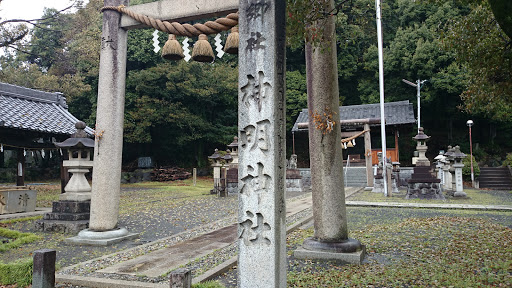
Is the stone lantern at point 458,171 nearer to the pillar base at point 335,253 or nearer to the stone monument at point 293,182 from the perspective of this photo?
the stone monument at point 293,182

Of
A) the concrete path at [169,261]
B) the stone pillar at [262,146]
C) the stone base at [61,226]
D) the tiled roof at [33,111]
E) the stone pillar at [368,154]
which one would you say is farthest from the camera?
the stone pillar at [368,154]

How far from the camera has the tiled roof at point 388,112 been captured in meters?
22.3

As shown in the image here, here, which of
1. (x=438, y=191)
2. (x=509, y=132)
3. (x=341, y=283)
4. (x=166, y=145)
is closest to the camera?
(x=341, y=283)

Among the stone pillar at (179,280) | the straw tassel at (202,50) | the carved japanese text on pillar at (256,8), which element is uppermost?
the straw tassel at (202,50)

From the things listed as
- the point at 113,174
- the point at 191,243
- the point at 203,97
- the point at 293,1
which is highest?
the point at 203,97

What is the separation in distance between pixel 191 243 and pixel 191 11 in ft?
14.5

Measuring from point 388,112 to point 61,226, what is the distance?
21.5 m

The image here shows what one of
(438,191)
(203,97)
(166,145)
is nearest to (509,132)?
(438,191)

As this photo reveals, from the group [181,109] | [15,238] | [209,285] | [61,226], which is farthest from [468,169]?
[15,238]

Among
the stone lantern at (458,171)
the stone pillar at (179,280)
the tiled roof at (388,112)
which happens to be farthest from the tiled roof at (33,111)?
the tiled roof at (388,112)

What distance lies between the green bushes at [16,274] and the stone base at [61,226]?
3193 millimetres

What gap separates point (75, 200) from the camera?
309 inches

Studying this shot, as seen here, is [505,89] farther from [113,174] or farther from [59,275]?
[59,275]

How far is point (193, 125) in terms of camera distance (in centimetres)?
2733
